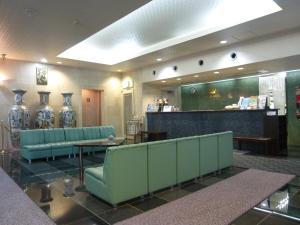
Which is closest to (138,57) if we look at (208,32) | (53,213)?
(208,32)

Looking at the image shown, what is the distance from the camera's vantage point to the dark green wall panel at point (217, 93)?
29.9 feet

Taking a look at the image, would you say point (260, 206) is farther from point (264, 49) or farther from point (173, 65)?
point (173, 65)

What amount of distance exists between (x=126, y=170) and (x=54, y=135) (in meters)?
4.54

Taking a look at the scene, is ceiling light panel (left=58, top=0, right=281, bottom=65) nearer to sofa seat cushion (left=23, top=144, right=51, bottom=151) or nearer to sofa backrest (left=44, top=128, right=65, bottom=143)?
sofa backrest (left=44, top=128, right=65, bottom=143)

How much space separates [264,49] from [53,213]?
A: 248 inches

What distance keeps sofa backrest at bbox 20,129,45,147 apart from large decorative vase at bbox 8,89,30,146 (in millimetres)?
1491

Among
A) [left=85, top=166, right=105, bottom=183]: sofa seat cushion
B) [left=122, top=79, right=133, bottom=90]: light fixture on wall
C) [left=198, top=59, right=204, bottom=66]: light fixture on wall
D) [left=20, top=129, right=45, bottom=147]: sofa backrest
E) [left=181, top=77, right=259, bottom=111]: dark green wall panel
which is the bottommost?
[left=85, top=166, right=105, bottom=183]: sofa seat cushion

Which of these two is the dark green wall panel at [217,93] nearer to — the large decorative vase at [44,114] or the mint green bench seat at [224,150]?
the mint green bench seat at [224,150]

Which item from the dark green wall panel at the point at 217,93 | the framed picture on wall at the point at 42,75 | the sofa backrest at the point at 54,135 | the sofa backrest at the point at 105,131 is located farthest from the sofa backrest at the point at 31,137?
the dark green wall panel at the point at 217,93

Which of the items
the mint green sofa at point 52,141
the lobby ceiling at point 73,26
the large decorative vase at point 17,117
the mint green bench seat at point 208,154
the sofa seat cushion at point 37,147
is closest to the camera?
the mint green bench seat at point 208,154

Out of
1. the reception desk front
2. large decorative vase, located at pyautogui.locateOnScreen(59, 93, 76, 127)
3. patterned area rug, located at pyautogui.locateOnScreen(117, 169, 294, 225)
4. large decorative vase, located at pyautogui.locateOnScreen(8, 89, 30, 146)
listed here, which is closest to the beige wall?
large decorative vase, located at pyautogui.locateOnScreen(59, 93, 76, 127)

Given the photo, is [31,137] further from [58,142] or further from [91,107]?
[91,107]

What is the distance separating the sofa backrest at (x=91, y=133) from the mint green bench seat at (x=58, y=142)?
674 millimetres

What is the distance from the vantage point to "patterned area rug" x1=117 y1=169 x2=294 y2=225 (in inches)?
105
